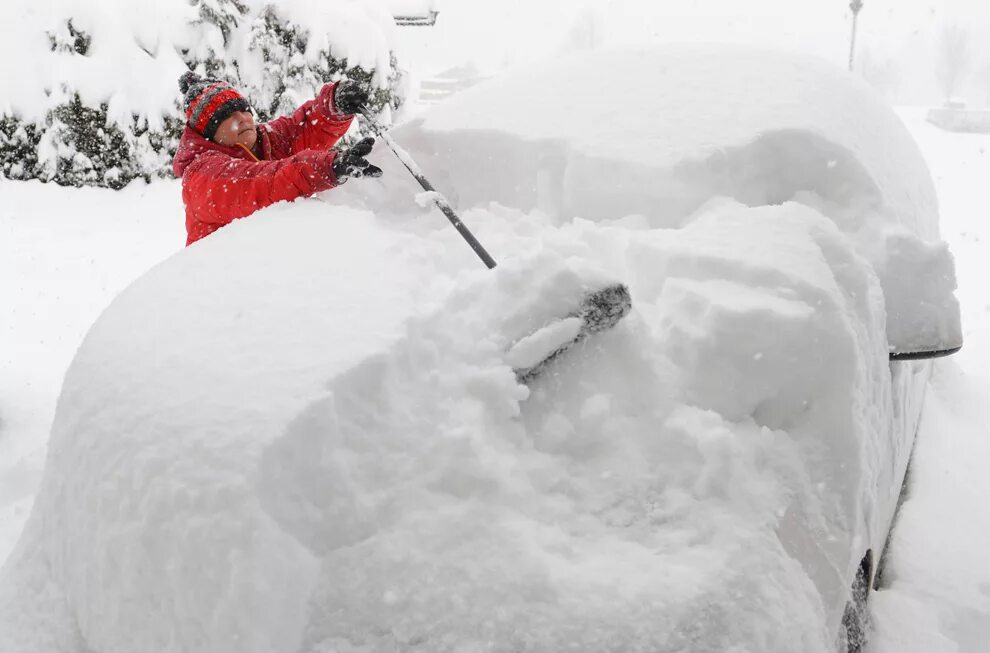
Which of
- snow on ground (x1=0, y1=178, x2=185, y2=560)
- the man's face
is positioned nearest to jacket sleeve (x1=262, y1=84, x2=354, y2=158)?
the man's face

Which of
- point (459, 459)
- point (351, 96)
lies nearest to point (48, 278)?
point (351, 96)

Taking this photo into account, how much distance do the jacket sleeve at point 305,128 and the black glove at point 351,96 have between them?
0.14 m

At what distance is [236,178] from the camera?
2543mm

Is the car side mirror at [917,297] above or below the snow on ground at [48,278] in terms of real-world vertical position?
above

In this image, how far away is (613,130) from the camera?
2.27 m

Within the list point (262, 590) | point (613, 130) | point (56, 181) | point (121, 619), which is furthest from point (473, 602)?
point (56, 181)

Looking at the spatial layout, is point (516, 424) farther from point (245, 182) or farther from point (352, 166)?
point (245, 182)

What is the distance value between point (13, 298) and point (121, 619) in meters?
6.11

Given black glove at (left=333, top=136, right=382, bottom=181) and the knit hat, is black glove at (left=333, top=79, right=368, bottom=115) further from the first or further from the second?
black glove at (left=333, top=136, right=382, bottom=181)

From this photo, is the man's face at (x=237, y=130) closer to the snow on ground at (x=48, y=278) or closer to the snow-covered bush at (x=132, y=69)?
the snow on ground at (x=48, y=278)

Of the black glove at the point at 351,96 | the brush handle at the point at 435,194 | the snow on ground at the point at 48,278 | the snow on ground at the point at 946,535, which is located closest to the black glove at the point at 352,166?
the brush handle at the point at 435,194

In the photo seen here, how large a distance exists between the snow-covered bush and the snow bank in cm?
734

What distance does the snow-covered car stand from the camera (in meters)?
1.14

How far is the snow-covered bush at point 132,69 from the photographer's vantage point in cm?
767
